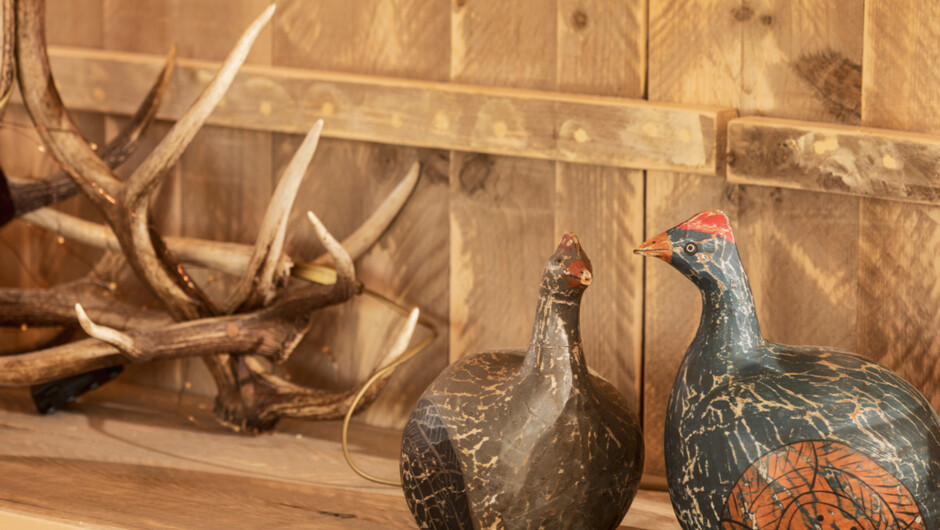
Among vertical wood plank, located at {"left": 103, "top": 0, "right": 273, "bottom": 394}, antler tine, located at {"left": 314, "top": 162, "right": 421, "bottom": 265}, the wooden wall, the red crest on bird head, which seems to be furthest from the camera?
vertical wood plank, located at {"left": 103, "top": 0, "right": 273, "bottom": 394}

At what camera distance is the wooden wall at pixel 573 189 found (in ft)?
4.05

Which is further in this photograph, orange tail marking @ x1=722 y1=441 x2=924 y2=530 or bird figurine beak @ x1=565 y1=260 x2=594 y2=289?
Result: bird figurine beak @ x1=565 y1=260 x2=594 y2=289

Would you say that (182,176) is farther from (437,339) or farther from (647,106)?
(647,106)

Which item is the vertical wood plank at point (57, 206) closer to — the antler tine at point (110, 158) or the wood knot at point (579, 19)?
the antler tine at point (110, 158)

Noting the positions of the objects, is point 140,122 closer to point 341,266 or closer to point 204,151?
point 204,151

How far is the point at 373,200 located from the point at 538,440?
0.50 m

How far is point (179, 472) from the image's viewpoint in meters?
1.42

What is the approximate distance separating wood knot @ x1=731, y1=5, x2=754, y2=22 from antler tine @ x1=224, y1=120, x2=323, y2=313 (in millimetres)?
425

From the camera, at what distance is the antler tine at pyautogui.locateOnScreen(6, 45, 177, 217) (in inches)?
60.5

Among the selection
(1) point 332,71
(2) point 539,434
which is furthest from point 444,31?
(2) point 539,434

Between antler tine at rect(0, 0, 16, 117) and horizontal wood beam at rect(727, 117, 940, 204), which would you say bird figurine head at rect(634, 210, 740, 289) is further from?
antler tine at rect(0, 0, 16, 117)

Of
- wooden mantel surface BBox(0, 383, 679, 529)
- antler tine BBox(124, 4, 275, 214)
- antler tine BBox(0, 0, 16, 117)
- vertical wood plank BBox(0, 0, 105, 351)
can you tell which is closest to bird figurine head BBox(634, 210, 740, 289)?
wooden mantel surface BBox(0, 383, 679, 529)

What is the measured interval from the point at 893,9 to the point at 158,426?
0.94 m

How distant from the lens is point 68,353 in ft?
4.69
